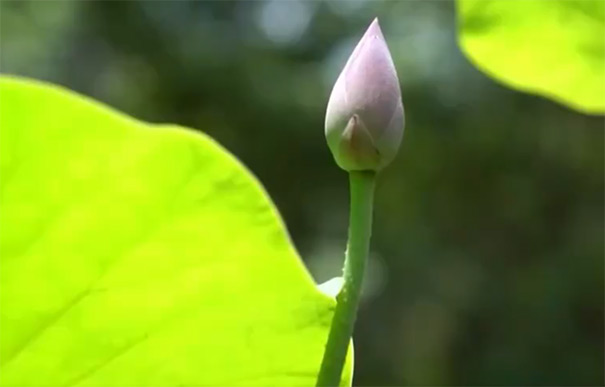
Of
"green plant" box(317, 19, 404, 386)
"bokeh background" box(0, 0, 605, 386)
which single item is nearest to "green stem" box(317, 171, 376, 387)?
"green plant" box(317, 19, 404, 386)

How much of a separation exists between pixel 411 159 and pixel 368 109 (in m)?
3.66

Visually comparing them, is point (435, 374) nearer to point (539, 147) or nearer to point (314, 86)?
point (539, 147)

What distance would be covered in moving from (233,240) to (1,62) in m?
3.79

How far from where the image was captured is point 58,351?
0.70 ft

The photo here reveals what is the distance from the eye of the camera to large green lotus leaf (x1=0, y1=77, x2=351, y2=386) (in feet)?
0.64

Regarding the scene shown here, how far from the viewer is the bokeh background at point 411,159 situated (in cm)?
360

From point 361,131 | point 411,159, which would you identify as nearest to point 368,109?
point 361,131

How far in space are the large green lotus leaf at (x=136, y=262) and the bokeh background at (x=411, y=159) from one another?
3254 mm

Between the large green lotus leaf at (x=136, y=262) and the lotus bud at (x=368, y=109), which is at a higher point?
the lotus bud at (x=368, y=109)

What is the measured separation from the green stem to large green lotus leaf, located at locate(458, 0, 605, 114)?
0.06 m

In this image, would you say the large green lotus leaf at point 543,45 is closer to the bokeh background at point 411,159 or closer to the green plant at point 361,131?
the green plant at point 361,131

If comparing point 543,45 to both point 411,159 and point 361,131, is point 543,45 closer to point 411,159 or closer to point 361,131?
point 361,131

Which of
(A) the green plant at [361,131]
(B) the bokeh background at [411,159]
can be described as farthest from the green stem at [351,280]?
(B) the bokeh background at [411,159]

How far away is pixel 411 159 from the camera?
152 inches
